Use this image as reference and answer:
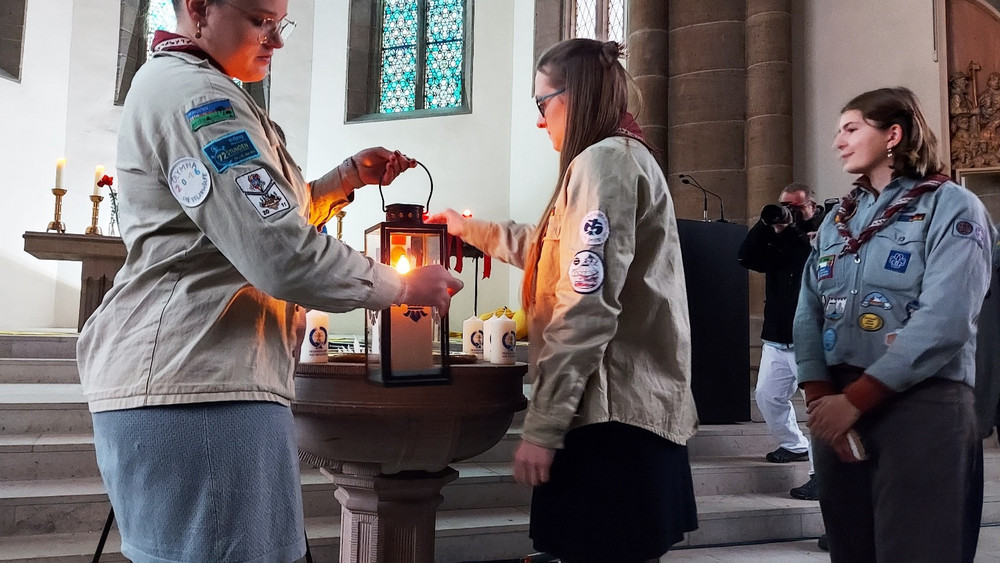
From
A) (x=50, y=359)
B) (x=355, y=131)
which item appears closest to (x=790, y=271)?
(x=50, y=359)

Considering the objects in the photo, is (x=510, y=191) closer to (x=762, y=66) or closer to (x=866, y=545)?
(x=762, y=66)

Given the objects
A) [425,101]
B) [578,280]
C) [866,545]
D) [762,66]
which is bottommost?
[866,545]

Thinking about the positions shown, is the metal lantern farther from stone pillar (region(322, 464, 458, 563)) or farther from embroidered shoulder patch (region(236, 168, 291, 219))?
embroidered shoulder patch (region(236, 168, 291, 219))

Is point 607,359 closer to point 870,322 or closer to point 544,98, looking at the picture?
point 544,98

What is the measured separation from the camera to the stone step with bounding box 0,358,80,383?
4.56 m

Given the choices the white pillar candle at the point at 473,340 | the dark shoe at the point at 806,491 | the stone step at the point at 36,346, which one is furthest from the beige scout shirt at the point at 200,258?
the stone step at the point at 36,346

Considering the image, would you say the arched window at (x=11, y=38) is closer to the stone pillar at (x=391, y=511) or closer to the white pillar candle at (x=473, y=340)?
the white pillar candle at (x=473, y=340)

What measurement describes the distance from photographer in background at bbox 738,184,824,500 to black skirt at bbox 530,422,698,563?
2.84 meters

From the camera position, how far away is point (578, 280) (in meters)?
1.50

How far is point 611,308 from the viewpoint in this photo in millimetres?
1480

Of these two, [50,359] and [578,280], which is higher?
[578,280]

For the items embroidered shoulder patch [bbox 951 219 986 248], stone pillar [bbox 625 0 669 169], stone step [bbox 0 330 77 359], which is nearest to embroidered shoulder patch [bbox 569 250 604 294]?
embroidered shoulder patch [bbox 951 219 986 248]

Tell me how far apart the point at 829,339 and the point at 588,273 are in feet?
2.48

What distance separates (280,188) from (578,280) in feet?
1.97
